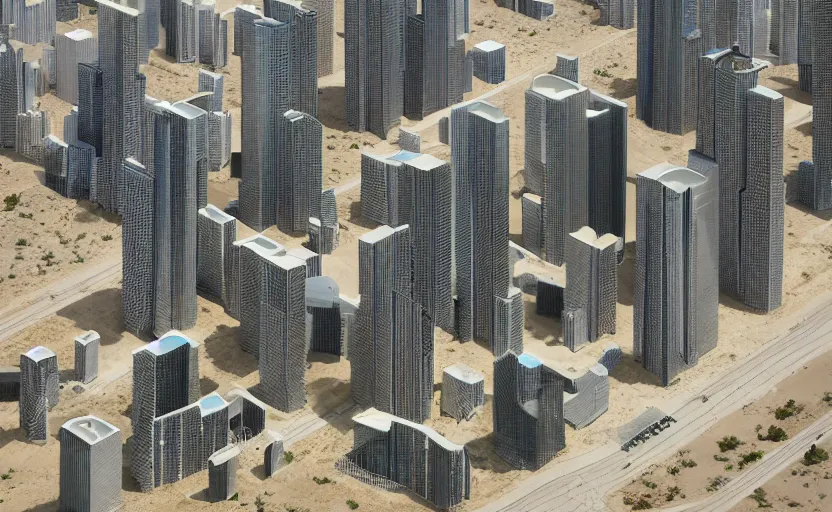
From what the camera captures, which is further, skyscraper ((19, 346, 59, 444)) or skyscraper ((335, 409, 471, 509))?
skyscraper ((19, 346, 59, 444))

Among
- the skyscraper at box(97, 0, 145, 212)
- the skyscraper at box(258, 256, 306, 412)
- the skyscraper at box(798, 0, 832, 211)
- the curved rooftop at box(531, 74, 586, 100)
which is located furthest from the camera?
the skyscraper at box(798, 0, 832, 211)

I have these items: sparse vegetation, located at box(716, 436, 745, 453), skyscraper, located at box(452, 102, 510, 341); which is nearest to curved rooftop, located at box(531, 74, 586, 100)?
skyscraper, located at box(452, 102, 510, 341)

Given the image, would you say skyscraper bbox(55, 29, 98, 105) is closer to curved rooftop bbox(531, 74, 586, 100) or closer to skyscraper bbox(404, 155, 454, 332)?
curved rooftop bbox(531, 74, 586, 100)

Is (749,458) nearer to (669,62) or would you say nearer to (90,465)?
(90,465)

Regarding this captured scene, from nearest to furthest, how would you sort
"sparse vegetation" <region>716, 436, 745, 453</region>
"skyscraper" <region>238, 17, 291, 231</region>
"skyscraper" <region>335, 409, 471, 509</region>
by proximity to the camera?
"skyscraper" <region>335, 409, 471, 509</region>, "sparse vegetation" <region>716, 436, 745, 453</region>, "skyscraper" <region>238, 17, 291, 231</region>

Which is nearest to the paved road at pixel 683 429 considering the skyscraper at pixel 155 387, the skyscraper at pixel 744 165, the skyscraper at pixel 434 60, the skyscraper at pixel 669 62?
the skyscraper at pixel 744 165

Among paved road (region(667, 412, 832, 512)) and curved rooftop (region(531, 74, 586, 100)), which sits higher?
curved rooftop (region(531, 74, 586, 100))
